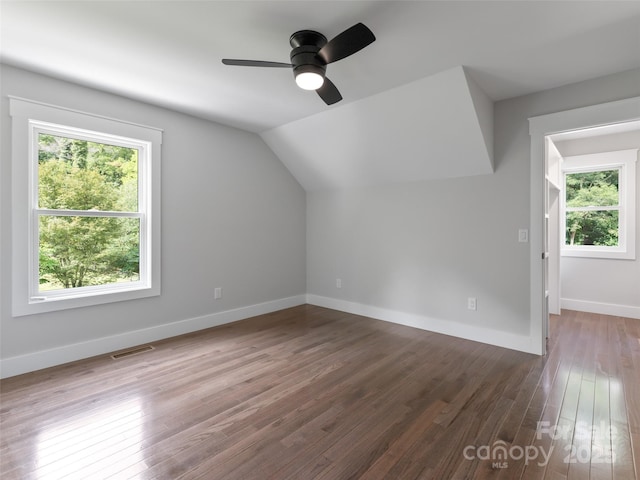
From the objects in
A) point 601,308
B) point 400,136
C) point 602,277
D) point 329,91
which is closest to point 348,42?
point 329,91

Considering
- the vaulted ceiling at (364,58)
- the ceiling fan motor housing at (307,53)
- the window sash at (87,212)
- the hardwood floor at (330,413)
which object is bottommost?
the hardwood floor at (330,413)

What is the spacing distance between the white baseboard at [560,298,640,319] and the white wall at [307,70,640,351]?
2.29 metres

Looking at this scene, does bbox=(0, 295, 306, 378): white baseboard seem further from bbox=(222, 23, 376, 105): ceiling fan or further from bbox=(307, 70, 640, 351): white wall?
bbox=(222, 23, 376, 105): ceiling fan

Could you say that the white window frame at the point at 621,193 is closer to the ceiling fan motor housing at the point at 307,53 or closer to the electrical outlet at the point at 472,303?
the electrical outlet at the point at 472,303

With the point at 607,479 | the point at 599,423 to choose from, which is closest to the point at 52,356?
the point at 607,479

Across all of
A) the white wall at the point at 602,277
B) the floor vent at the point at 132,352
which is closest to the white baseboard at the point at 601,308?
the white wall at the point at 602,277

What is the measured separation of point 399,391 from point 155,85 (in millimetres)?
3441

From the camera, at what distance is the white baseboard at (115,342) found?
8.65 feet

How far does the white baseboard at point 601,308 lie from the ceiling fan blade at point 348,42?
4.93 m

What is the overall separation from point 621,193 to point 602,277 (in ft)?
3.98

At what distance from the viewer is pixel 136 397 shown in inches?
90.6

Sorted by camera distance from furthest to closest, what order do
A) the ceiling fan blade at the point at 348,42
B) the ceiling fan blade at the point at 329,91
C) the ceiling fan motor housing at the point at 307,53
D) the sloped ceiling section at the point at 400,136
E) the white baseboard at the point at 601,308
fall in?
the white baseboard at the point at 601,308 < the sloped ceiling section at the point at 400,136 < the ceiling fan blade at the point at 329,91 < the ceiling fan motor housing at the point at 307,53 < the ceiling fan blade at the point at 348,42

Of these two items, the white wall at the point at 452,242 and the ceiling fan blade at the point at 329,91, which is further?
the white wall at the point at 452,242

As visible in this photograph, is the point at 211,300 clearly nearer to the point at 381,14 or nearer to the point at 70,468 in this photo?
the point at 70,468
